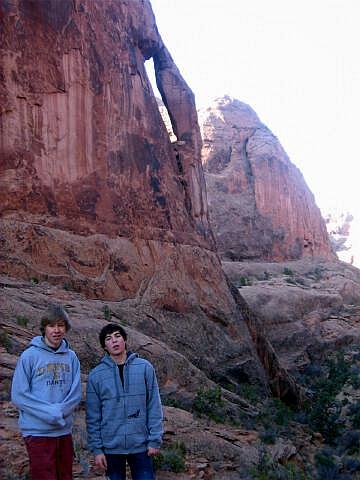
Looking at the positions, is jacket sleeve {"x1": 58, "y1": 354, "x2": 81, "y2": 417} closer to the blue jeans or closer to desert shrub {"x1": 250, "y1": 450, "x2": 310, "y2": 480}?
the blue jeans

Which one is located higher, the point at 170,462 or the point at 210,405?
the point at 170,462

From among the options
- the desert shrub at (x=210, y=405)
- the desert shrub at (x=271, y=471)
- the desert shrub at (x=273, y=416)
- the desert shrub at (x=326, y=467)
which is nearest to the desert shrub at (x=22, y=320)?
the desert shrub at (x=210, y=405)

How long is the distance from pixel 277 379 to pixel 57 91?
10528 mm

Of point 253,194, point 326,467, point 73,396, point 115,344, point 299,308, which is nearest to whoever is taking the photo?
point 73,396

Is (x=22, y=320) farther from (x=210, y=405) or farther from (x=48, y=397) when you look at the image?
(x=48, y=397)

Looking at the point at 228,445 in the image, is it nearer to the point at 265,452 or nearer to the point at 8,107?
the point at 265,452

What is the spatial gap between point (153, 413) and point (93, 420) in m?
0.47

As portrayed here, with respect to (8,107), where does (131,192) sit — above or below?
below

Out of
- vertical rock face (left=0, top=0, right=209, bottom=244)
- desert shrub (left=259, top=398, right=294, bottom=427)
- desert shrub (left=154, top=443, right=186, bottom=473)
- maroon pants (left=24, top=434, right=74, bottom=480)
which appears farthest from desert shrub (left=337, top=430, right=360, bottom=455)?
maroon pants (left=24, top=434, right=74, bottom=480)

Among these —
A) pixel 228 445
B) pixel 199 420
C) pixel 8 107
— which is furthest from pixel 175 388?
pixel 8 107

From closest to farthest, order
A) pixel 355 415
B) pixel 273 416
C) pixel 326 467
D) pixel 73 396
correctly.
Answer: pixel 73 396 → pixel 326 467 → pixel 273 416 → pixel 355 415

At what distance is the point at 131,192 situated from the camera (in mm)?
14945

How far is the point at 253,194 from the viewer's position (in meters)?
40.1

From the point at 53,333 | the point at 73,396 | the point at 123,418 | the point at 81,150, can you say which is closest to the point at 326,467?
the point at 123,418
